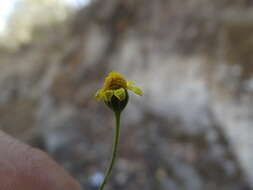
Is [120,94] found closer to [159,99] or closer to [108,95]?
[108,95]

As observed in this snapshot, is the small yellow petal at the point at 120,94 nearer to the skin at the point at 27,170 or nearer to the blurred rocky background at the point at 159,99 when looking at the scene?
the skin at the point at 27,170

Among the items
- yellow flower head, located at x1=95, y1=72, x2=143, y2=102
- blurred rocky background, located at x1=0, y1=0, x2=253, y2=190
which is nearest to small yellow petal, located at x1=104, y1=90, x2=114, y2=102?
yellow flower head, located at x1=95, y1=72, x2=143, y2=102

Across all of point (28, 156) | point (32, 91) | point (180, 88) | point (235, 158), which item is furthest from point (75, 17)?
point (28, 156)

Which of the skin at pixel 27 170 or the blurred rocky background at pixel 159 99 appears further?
the blurred rocky background at pixel 159 99

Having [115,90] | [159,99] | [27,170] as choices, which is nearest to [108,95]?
[115,90]

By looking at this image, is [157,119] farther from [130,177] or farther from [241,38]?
[241,38]

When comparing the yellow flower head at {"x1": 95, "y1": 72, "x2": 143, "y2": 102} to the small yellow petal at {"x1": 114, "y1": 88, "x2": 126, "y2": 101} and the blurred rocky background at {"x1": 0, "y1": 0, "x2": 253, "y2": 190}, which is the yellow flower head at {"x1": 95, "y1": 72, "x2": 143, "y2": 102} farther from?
the blurred rocky background at {"x1": 0, "y1": 0, "x2": 253, "y2": 190}

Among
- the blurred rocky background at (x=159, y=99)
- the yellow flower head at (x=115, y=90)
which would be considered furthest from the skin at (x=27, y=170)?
the blurred rocky background at (x=159, y=99)
